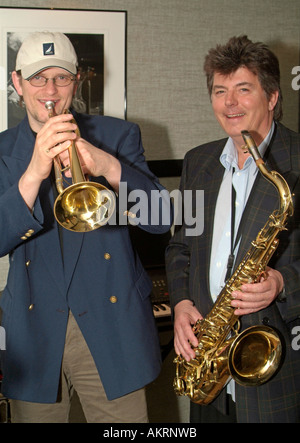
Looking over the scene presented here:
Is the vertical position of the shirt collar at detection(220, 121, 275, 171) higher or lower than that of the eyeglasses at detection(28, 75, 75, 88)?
lower

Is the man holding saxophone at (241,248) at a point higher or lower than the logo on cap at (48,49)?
lower

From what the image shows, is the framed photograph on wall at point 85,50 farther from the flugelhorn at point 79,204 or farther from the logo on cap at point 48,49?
the flugelhorn at point 79,204

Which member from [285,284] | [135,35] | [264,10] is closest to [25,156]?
[285,284]

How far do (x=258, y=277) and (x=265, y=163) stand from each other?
1.47 ft

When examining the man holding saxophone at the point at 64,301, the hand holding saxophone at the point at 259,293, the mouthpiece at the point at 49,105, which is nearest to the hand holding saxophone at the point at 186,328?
the man holding saxophone at the point at 64,301

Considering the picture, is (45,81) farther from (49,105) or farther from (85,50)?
(85,50)

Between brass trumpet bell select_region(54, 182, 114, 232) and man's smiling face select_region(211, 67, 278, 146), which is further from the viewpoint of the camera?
man's smiling face select_region(211, 67, 278, 146)

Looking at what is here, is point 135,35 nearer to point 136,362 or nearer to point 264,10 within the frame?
point 264,10

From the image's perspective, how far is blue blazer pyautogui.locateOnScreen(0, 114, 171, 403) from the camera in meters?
2.01

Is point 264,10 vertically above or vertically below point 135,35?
A: above

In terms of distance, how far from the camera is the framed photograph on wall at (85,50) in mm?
3096

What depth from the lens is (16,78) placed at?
208cm

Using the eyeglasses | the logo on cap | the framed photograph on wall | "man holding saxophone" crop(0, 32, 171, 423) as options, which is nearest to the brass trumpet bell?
"man holding saxophone" crop(0, 32, 171, 423)

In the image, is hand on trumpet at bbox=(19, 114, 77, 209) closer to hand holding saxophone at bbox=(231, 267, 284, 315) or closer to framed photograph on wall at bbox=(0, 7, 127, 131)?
hand holding saxophone at bbox=(231, 267, 284, 315)
